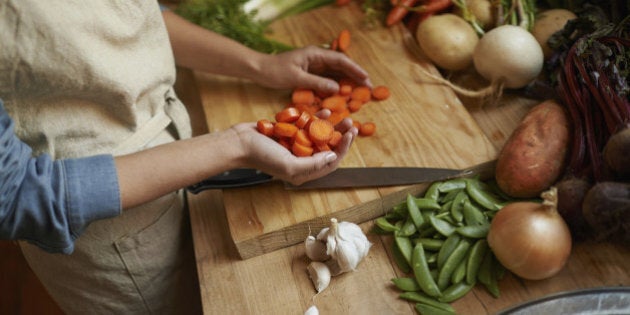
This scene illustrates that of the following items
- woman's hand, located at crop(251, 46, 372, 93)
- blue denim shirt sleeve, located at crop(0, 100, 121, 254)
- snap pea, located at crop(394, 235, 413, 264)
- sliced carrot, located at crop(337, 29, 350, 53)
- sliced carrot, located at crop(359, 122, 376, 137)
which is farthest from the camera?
sliced carrot, located at crop(337, 29, 350, 53)

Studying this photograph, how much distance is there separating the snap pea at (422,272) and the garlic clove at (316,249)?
19 centimetres

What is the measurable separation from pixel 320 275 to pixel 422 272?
212mm

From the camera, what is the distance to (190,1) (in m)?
1.89

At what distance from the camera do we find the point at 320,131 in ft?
3.92

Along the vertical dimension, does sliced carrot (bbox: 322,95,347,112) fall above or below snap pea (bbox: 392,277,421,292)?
above

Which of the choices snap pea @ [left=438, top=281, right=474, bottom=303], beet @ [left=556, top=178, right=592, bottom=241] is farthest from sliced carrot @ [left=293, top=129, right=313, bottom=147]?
beet @ [left=556, top=178, right=592, bottom=241]

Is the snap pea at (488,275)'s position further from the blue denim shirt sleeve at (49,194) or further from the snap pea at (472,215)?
the blue denim shirt sleeve at (49,194)

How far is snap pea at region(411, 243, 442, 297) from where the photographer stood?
1.08 meters

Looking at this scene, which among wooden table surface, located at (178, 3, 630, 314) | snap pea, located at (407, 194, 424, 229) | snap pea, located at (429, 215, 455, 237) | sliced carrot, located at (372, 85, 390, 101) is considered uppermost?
sliced carrot, located at (372, 85, 390, 101)

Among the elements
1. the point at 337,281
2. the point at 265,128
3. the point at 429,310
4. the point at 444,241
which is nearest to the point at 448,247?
the point at 444,241

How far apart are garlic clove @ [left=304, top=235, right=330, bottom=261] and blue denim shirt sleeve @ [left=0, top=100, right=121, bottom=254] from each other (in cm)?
41

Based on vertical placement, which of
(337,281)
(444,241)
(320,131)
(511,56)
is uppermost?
(511,56)

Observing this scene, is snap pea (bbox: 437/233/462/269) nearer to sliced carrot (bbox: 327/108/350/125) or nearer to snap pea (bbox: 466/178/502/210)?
snap pea (bbox: 466/178/502/210)

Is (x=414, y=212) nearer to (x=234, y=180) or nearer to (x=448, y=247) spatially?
(x=448, y=247)
